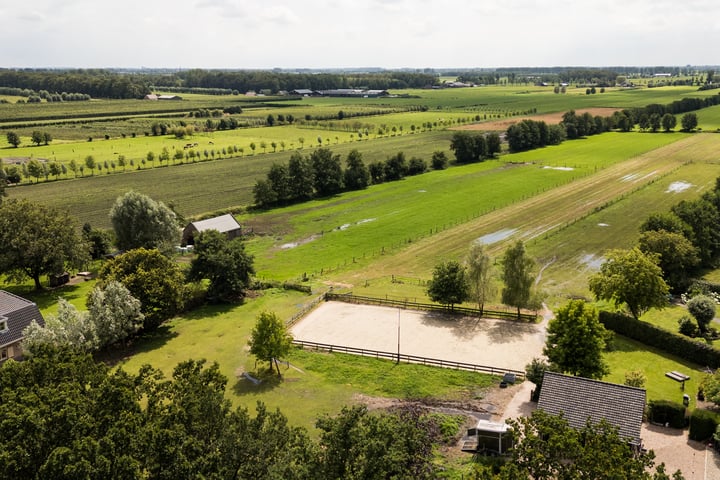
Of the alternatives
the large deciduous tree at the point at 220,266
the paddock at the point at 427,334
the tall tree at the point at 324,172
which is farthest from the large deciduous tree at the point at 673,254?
the tall tree at the point at 324,172

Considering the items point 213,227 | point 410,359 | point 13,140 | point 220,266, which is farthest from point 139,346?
point 13,140

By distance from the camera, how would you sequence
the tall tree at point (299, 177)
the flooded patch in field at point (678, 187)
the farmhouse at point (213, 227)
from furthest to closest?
1. the tall tree at point (299, 177)
2. the flooded patch in field at point (678, 187)
3. the farmhouse at point (213, 227)

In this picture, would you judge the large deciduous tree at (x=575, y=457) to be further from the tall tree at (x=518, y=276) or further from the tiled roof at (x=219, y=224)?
the tiled roof at (x=219, y=224)

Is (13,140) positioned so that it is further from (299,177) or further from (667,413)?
(667,413)

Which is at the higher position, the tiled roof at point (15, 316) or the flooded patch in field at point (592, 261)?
the tiled roof at point (15, 316)

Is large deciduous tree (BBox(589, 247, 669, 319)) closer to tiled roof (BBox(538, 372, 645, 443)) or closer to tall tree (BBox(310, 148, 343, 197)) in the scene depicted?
tiled roof (BBox(538, 372, 645, 443))
